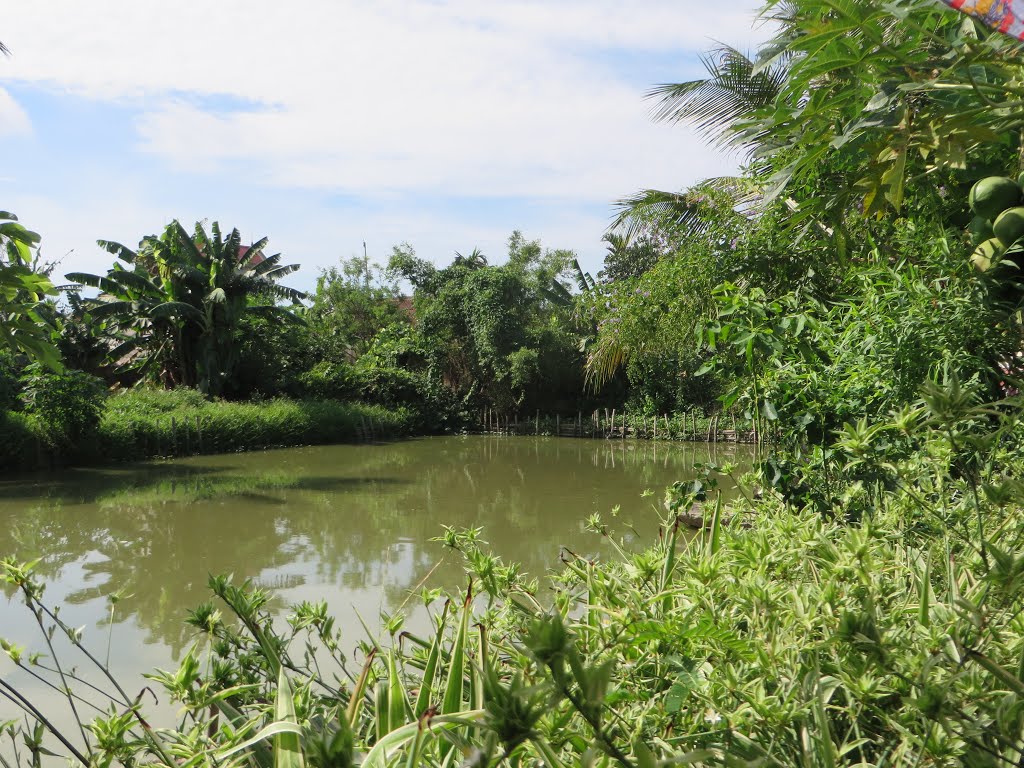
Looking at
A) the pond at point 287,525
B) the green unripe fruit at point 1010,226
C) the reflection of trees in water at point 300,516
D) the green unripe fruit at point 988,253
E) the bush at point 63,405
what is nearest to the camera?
the green unripe fruit at point 1010,226

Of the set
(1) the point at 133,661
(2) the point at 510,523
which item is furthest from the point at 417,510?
(1) the point at 133,661

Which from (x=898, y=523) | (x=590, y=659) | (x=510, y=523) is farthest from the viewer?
(x=510, y=523)

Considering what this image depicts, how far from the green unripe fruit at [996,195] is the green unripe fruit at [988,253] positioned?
0.07 metres

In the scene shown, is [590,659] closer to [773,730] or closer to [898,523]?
[773,730]

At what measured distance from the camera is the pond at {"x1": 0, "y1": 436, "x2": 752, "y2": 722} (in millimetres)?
6137

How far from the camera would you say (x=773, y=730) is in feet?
3.20

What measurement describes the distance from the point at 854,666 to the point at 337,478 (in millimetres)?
12993

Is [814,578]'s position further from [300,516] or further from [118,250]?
[118,250]

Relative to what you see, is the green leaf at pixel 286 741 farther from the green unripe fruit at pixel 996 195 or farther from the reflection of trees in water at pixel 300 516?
the reflection of trees in water at pixel 300 516

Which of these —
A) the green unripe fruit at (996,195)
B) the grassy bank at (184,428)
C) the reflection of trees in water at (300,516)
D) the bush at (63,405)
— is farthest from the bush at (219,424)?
the green unripe fruit at (996,195)

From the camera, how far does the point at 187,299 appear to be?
18734 mm

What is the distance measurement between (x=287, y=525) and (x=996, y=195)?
8.85 m

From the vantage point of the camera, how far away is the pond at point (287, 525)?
6.14 m

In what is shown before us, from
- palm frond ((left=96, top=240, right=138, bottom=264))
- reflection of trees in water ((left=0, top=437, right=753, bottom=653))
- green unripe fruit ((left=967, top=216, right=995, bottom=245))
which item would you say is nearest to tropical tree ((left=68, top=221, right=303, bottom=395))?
palm frond ((left=96, top=240, right=138, bottom=264))
